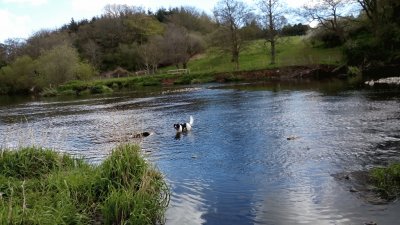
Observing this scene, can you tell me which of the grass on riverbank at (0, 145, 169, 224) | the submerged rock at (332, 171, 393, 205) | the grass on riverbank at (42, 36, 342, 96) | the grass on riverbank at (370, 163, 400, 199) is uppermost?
the grass on riverbank at (42, 36, 342, 96)

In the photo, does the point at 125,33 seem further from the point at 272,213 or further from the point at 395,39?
the point at 272,213

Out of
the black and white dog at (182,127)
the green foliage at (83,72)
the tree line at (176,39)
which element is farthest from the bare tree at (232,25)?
the black and white dog at (182,127)

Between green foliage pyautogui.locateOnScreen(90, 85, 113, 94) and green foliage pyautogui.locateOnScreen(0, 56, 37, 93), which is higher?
green foliage pyautogui.locateOnScreen(0, 56, 37, 93)

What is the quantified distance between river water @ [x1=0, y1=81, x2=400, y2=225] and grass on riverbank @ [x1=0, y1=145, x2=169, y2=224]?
738mm

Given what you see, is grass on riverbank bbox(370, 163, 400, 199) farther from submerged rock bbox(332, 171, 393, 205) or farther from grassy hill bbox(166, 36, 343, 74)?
grassy hill bbox(166, 36, 343, 74)

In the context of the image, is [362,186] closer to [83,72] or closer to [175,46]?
[83,72]

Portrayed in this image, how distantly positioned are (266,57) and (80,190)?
8142 centimetres

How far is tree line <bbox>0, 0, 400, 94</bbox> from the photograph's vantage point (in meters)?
59.8

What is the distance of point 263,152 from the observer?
662 inches

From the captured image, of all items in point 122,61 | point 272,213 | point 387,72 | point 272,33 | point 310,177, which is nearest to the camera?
point 272,213

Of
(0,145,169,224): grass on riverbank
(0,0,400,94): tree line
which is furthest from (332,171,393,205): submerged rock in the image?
(0,0,400,94): tree line

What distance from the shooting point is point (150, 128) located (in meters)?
25.5

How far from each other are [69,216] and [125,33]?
4341 inches

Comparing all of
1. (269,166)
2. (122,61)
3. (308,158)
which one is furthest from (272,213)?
(122,61)
